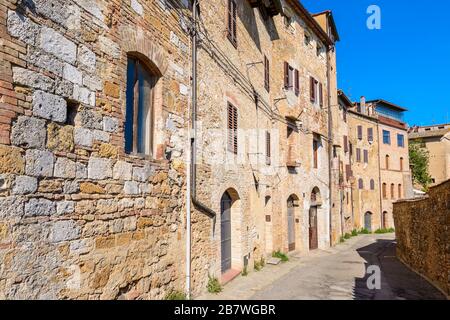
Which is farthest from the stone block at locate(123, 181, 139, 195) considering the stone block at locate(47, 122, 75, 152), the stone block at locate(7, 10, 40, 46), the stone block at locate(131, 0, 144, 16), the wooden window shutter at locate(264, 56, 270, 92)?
the wooden window shutter at locate(264, 56, 270, 92)

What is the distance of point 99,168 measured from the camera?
430cm

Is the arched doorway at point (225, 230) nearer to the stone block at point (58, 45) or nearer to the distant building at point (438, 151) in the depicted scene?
the stone block at point (58, 45)

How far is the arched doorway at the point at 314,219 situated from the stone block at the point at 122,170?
1288cm

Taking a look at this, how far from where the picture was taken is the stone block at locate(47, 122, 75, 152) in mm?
3646

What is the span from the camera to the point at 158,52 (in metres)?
5.61

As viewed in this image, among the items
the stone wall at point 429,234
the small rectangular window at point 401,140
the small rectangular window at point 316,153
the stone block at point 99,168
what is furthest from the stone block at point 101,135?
the small rectangular window at point 401,140

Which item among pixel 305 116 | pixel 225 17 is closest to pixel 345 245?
pixel 305 116

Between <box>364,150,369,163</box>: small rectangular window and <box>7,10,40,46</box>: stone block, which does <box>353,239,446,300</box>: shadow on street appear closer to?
<box>7,10,40,46</box>: stone block

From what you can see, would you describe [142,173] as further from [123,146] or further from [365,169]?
[365,169]

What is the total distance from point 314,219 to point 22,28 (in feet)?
50.5

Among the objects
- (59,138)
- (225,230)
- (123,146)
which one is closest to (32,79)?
(59,138)

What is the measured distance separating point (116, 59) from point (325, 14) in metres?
18.1
